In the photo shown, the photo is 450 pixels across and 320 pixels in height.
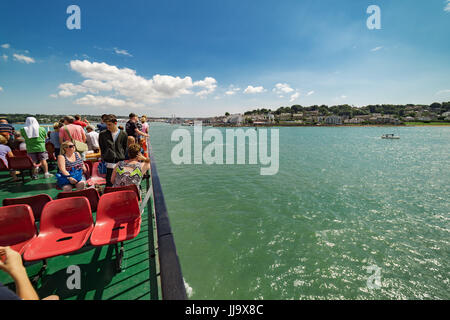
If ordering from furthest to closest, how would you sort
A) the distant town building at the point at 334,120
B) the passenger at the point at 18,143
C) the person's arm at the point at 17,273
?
1. the distant town building at the point at 334,120
2. the passenger at the point at 18,143
3. the person's arm at the point at 17,273

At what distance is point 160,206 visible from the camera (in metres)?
2.33

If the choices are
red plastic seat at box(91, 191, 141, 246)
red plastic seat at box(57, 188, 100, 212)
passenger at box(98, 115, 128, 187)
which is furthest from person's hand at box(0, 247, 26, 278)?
passenger at box(98, 115, 128, 187)

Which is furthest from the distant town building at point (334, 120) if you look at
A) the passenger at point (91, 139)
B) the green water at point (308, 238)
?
the passenger at point (91, 139)

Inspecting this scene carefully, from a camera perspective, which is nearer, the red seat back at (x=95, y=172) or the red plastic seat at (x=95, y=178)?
the red plastic seat at (x=95, y=178)

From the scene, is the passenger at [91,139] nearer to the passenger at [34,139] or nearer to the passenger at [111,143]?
the passenger at [34,139]

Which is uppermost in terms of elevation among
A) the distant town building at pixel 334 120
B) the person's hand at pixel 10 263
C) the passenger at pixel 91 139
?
the distant town building at pixel 334 120

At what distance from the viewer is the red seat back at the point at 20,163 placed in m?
5.78

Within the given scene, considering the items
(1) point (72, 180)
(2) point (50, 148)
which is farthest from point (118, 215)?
(2) point (50, 148)

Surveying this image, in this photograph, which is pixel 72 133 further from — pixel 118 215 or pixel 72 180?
pixel 118 215

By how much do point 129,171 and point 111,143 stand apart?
98 cm

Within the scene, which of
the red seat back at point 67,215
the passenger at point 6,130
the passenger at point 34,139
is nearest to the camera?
the red seat back at point 67,215

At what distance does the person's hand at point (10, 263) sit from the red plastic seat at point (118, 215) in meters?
1.27

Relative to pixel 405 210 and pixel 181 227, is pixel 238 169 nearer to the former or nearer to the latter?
pixel 181 227
